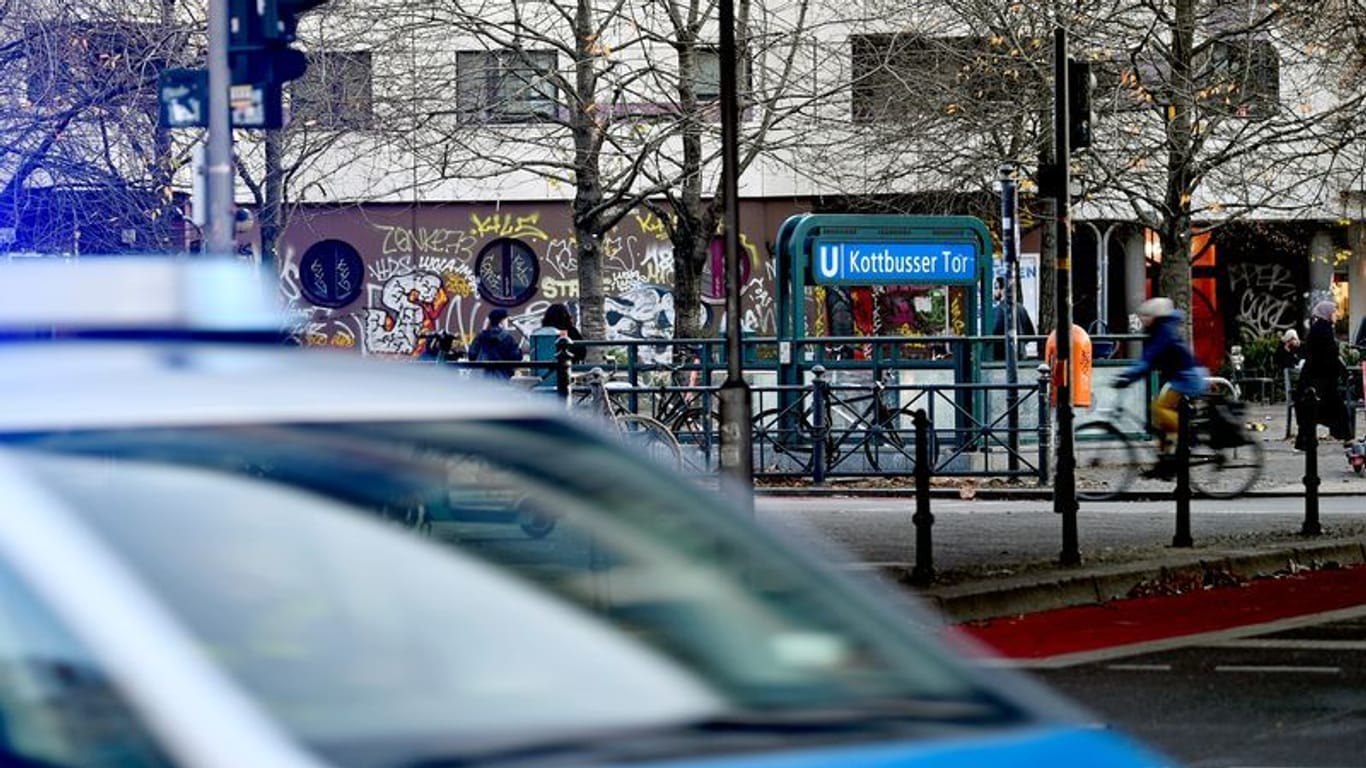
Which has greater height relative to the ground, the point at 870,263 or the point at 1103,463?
the point at 870,263

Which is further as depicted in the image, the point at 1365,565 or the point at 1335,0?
the point at 1335,0

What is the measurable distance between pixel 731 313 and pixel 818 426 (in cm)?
1044

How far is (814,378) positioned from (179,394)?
19921 mm

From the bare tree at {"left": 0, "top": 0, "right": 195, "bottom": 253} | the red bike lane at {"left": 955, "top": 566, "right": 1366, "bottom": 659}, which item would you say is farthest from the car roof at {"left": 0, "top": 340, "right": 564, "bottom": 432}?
the bare tree at {"left": 0, "top": 0, "right": 195, "bottom": 253}

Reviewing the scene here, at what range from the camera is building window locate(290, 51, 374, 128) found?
28.7 m

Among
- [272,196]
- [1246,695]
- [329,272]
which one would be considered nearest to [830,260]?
[272,196]

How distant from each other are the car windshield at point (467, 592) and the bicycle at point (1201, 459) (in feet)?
52.5

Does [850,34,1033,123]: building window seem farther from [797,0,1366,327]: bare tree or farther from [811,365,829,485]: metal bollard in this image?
[811,365,829,485]: metal bollard

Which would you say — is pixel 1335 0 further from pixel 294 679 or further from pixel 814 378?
pixel 294 679

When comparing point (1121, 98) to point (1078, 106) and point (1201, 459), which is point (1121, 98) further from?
point (1078, 106)

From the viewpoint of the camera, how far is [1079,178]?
28.0 metres

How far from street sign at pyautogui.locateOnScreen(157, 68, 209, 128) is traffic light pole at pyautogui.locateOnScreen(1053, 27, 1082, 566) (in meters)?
5.52

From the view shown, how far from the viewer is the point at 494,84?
29.7m

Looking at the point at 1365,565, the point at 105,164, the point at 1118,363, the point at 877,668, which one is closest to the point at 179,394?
the point at 877,668
